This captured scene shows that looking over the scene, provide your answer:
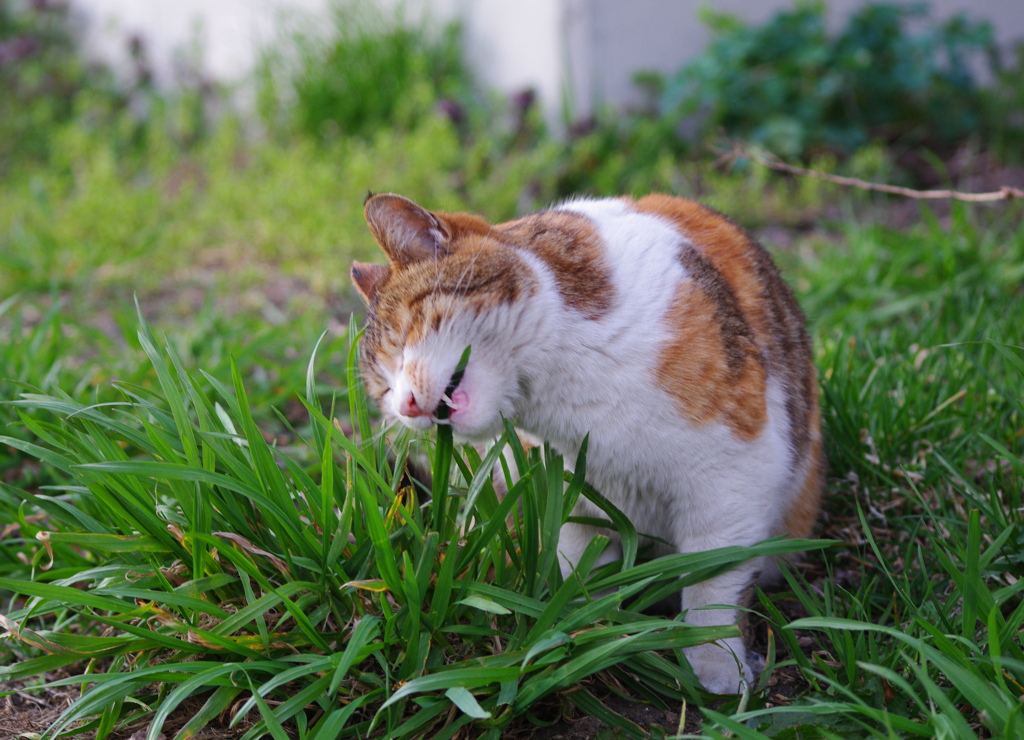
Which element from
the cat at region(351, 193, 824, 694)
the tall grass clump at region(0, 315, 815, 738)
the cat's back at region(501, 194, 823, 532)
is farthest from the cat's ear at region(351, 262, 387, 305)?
the cat's back at region(501, 194, 823, 532)

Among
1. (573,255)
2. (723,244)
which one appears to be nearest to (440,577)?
(573,255)

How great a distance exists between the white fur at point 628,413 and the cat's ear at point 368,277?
0.94ft

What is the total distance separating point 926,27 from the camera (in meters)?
5.14

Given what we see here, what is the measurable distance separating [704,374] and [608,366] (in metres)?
0.18

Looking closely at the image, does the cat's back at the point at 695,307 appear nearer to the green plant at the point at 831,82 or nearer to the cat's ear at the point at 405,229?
the cat's ear at the point at 405,229

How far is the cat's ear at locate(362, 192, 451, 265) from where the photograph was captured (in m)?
1.60

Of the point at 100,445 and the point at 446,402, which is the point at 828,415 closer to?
the point at 446,402

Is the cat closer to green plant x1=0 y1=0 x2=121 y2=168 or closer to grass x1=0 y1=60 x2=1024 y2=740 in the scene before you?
grass x1=0 y1=60 x2=1024 y2=740

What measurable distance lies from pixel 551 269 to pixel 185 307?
8.57 feet

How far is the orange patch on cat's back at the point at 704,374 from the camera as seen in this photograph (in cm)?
156

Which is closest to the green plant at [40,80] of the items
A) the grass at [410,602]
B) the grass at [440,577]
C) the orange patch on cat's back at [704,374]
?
the grass at [440,577]

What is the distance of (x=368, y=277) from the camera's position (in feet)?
5.95

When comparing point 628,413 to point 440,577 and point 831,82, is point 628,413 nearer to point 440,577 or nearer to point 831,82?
point 440,577

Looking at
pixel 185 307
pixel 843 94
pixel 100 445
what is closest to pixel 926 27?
pixel 843 94
